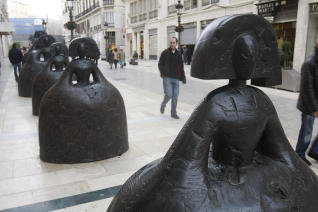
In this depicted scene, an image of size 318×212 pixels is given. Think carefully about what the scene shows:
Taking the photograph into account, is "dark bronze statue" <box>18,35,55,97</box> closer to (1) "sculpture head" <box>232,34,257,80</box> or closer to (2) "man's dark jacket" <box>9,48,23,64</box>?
(2) "man's dark jacket" <box>9,48,23,64</box>

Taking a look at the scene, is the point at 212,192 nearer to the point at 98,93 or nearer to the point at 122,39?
the point at 98,93

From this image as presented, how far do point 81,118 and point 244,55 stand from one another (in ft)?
10.7

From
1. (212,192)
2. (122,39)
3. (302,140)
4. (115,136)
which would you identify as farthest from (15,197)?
(122,39)

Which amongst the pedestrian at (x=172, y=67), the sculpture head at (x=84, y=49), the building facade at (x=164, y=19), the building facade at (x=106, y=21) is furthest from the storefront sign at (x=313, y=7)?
the building facade at (x=106, y=21)

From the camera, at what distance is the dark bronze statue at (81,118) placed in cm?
434

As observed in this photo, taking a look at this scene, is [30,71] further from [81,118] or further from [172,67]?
[81,118]

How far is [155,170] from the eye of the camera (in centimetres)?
165

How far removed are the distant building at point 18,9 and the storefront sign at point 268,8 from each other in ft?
309

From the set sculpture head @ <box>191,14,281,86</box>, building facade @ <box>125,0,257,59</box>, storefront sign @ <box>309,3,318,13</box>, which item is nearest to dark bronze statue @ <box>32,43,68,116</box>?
sculpture head @ <box>191,14,281,86</box>

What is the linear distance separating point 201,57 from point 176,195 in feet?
2.33

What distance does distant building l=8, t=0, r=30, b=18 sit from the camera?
310 ft

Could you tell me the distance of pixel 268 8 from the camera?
16.3 meters

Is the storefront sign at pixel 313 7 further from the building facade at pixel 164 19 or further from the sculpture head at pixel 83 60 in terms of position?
the sculpture head at pixel 83 60

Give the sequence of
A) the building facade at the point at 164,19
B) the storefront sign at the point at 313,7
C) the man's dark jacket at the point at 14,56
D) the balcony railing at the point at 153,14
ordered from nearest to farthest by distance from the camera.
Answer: the storefront sign at the point at 313,7
the man's dark jacket at the point at 14,56
the building facade at the point at 164,19
the balcony railing at the point at 153,14
